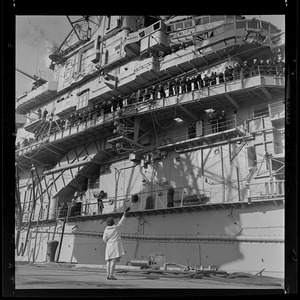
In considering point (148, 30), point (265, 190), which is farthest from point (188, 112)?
point (148, 30)

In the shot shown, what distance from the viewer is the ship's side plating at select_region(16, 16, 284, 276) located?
1047 centimetres

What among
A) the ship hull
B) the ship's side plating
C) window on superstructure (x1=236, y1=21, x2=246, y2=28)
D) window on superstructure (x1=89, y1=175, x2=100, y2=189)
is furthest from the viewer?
window on superstructure (x1=89, y1=175, x2=100, y2=189)

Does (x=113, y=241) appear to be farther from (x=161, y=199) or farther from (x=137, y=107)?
(x=137, y=107)

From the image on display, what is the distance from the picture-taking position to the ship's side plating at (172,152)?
1047 centimetres

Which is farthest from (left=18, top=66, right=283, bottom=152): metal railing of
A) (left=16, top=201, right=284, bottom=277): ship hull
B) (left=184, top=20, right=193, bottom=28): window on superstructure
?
(left=184, top=20, right=193, bottom=28): window on superstructure

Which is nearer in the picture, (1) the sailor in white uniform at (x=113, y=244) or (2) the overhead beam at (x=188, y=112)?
(1) the sailor in white uniform at (x=113, y=244)

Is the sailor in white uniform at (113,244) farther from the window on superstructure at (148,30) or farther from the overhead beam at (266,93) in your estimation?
the window on superstructure at (148,30)

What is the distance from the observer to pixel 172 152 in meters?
13.3

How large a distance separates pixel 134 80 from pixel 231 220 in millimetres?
7243

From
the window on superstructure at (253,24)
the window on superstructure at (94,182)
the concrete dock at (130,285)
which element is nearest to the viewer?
the concrete dock at (130,285)

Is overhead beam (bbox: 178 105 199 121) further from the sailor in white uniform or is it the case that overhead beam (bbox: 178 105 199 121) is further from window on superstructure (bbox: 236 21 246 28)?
the sailor in white uniform

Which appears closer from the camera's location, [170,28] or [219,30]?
[219,30]

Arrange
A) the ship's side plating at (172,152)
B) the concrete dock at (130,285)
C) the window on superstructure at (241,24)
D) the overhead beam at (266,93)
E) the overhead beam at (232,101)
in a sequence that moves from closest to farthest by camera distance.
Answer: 1. the concrete dock at (130,285)
2. the ship's side plating at (172,152)
3. the overhead beam at (266,93)
4. the overhead beam at (232,101)
5. the window on superstructure at (241,24)

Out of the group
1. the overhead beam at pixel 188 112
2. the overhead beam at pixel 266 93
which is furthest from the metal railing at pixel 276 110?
the overhead beam at pixel 188 112
